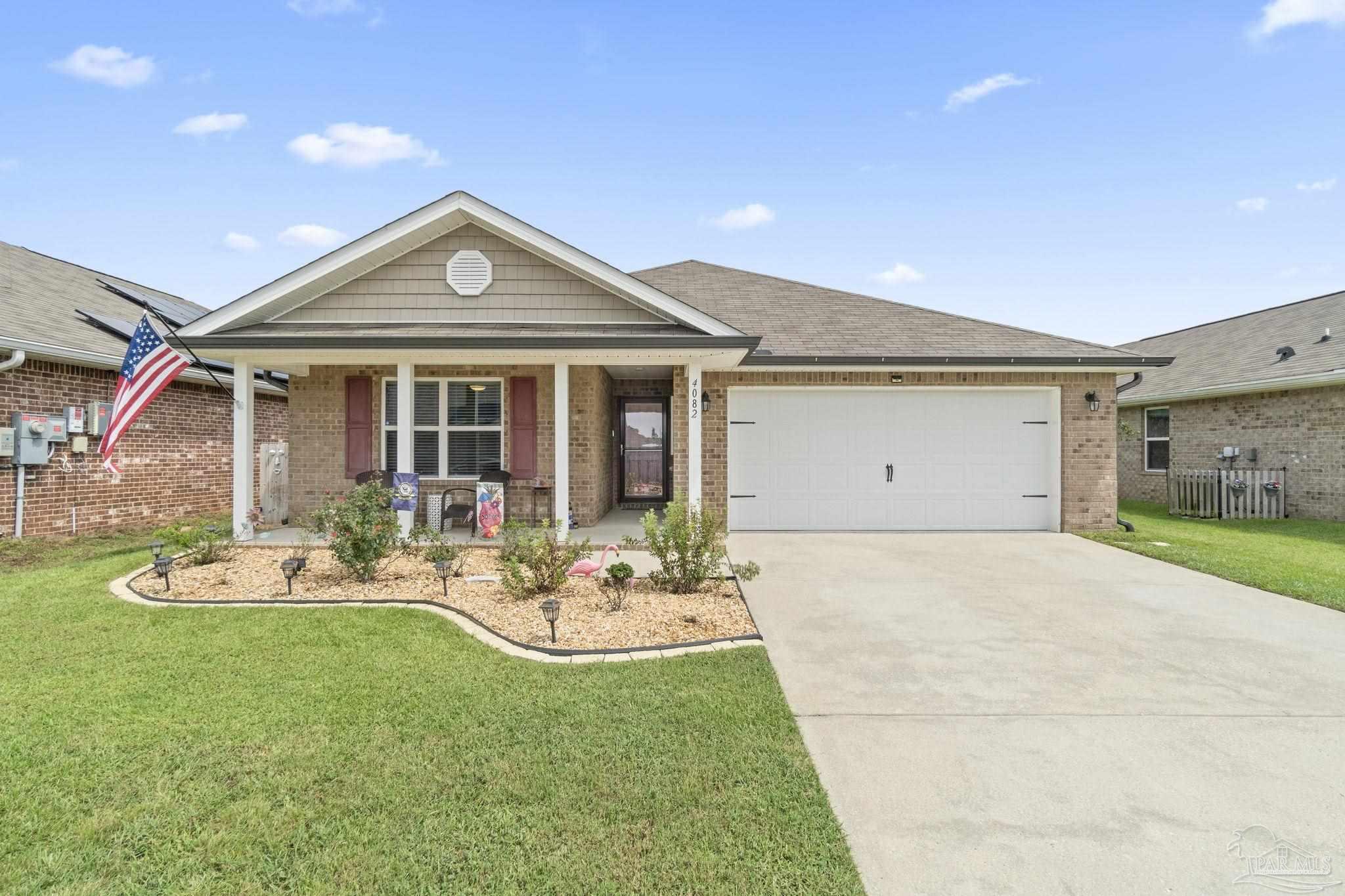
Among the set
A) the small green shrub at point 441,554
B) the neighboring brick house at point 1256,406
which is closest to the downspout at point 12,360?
the small green shrub at point 441,554

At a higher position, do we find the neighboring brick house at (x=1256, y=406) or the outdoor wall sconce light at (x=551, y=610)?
the neighboring brick house at (x=1256, y=406)

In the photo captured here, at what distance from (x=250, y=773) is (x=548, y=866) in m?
1.60

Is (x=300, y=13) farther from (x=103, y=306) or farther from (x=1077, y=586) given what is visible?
(x=1077, y=586)

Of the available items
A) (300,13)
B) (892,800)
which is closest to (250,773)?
(892,800)

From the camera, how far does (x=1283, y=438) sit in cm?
1153

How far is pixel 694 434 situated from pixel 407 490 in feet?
13.0

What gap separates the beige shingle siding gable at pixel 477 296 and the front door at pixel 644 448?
406 cm

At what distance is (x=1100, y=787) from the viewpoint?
263cm

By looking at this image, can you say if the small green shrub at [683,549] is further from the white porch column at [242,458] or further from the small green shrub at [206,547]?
the white porch column at [242,458]

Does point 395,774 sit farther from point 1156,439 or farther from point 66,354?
point 1156,439

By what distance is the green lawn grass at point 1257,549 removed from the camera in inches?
243

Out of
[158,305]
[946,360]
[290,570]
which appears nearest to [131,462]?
[158,305]

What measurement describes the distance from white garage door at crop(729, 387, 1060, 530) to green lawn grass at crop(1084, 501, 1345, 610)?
1430 millimetres

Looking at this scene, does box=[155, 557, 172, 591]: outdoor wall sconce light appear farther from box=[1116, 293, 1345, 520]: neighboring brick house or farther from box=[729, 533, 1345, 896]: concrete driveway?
box=[1116, 293, 1345, 520]: neighboring brick house
